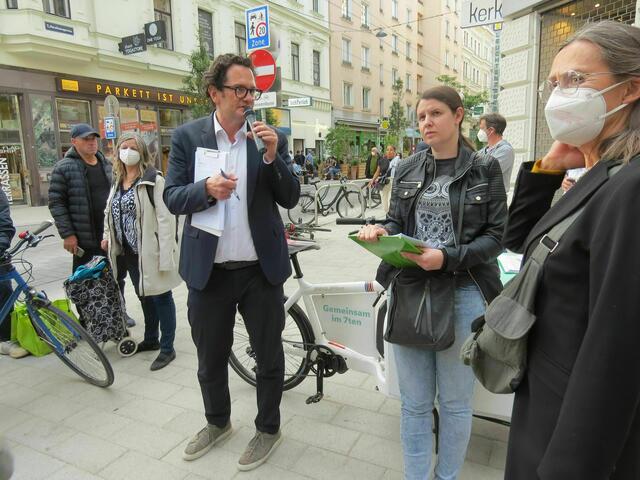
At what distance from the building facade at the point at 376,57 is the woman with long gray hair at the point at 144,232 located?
2400 centimetres

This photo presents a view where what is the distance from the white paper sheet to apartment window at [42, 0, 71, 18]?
16.5 meters

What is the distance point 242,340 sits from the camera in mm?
3650

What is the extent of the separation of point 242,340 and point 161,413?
2.57 ft

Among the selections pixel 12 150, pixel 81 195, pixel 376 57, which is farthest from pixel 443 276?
pixel 376 57

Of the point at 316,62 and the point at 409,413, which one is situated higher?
the point at 316,62

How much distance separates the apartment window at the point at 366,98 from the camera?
35719 millimetres

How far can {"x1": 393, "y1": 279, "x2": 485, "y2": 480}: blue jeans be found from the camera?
6.66 feet

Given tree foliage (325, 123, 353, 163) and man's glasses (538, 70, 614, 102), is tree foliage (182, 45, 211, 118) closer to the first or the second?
tree foliage (325, 123, 353, 163)

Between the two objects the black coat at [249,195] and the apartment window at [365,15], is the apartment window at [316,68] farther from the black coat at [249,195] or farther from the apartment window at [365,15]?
the black coat at [249,195]

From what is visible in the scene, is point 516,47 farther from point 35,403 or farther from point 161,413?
point 35,403

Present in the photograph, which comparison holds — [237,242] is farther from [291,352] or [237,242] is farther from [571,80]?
[571,80]

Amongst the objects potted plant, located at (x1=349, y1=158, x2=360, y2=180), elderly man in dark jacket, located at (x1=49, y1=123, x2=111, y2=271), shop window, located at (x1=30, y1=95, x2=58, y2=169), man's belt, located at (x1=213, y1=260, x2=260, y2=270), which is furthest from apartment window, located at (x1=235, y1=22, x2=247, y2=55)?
man's belt, located at (x1=213, y1=260, x2=260, y2=270)

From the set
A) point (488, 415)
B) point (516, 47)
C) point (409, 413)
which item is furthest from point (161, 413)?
point (516, 47)

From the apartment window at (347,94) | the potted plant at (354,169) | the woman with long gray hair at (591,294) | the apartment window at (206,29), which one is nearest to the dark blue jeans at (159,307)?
the woman with long gray hair at (591,294)
